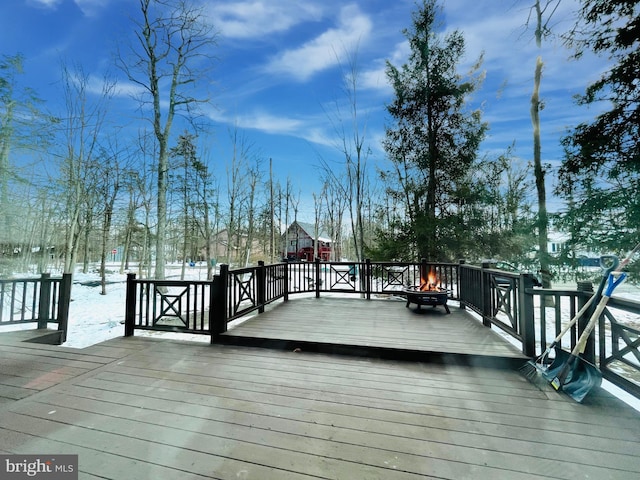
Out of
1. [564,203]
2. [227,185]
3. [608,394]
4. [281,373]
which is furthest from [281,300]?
[227,185]

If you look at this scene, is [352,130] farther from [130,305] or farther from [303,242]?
[303,242]

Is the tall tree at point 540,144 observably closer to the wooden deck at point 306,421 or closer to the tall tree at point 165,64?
the wooden deck at point 306,421

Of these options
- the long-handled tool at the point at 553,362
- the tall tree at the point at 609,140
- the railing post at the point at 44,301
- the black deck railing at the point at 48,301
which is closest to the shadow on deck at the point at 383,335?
the long-handled tool at the point at 553,362

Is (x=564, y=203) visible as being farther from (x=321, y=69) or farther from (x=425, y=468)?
(x=321, y=69)

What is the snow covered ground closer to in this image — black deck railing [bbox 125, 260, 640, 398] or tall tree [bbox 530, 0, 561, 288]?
black deck railing [bbox 125, 260, 640, 398]

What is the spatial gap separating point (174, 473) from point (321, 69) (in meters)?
10.6

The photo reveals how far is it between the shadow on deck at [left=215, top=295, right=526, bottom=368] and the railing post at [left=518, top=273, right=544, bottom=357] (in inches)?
5.2

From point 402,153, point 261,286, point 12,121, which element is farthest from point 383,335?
point 12,121

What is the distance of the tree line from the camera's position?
5.27m

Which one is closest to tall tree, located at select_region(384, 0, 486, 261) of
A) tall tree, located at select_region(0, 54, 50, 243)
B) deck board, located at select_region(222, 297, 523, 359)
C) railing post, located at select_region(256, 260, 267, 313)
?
deck board, located at select_region(222, 297, 523, 359)

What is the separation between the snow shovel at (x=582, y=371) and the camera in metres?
2.12

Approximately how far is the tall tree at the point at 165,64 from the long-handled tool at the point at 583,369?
25.7 feet

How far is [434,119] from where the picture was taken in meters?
8.89

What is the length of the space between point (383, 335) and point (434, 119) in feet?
25.9
